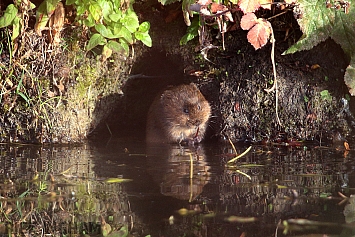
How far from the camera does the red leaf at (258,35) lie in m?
4.57

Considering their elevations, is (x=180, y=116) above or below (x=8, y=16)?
below

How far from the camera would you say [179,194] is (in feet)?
10.6

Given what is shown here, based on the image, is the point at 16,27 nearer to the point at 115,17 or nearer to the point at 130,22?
the point at 115,17

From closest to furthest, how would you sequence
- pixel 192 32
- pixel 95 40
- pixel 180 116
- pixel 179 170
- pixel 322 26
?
pixel 179 170 → pixel 322 26 → pixel 95 40 → pixel 192 32 → pixel 180 116

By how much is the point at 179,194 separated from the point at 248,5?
1.99 meters

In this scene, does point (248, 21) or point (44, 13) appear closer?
point (248, 21)

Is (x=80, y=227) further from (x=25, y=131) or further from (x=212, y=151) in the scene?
(x=25, y=131)

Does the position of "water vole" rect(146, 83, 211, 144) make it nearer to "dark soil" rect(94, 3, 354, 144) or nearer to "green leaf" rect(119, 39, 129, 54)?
"dark soil" rect(94, 3, 354, 144)

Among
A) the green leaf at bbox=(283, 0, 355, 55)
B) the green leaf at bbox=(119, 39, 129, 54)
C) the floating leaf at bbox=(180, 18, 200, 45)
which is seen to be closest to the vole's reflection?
the green leaf at bbox=(119, 39, 129, 54)

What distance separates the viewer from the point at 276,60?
5.28 metres

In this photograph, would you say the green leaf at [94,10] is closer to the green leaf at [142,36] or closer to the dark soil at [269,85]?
the green leaf at [142,36]

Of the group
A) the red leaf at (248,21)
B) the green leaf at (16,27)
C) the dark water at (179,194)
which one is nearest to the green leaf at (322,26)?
the red leaf at (248,21)

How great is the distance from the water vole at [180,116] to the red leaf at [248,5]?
155 cm

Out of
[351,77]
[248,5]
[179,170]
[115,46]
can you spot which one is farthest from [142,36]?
[351,77]
